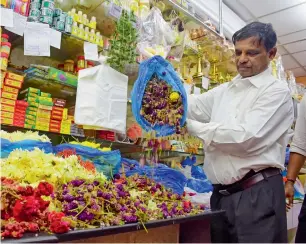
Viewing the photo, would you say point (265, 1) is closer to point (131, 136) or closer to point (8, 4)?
point (131, 136)

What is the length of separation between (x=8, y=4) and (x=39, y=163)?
3.82ft

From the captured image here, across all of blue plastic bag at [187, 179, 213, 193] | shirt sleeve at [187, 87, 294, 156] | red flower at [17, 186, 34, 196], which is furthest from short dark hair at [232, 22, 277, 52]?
red flower at [17, 186, 34, 196]

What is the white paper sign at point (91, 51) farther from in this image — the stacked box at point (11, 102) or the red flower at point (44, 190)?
the red flower at point (44, 190)

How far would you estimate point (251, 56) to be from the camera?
2.00m

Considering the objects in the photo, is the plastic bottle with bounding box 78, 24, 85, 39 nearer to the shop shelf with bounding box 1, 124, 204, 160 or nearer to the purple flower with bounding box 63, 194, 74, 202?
the shop shelf with bounding box 1, 124, 204, 160

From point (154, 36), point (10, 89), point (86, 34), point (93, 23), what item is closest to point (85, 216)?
point (10, 89)

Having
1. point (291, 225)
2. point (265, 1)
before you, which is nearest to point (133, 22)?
point (265, 1)

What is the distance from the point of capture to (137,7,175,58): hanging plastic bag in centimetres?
262

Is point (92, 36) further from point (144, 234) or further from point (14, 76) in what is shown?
point (144, 234)

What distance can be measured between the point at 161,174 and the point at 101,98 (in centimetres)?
66

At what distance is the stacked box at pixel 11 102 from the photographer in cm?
188

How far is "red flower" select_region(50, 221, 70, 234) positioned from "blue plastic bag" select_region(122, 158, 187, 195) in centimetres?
102

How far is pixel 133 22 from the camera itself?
2580 millimetres

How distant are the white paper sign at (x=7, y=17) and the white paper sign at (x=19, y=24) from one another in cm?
4
